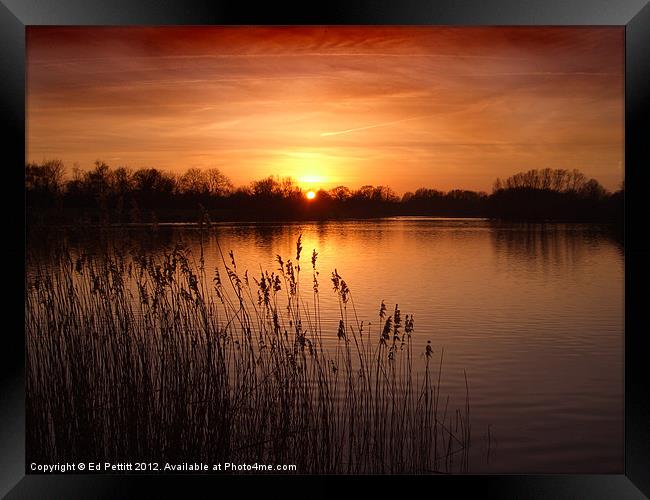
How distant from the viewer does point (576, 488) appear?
11.1 feet

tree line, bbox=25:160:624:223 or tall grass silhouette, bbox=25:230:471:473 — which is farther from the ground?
tree line, bbox=25:160:624:223

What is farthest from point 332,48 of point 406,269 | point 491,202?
point 406,269

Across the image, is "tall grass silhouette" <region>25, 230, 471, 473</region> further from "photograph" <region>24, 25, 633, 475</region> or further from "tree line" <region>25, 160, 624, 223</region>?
"tree line" <region>25, 160, 624, 223</region>

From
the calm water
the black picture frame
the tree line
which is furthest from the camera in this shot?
the tree line

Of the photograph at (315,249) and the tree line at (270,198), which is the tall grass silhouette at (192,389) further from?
the tree line at (270,198)

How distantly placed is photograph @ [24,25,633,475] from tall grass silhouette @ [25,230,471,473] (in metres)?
0.01

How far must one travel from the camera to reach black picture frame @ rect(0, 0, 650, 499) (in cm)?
333

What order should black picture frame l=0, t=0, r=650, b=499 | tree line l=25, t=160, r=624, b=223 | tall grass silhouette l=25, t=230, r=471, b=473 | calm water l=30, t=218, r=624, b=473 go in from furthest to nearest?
tree line l=25, t=160, r=624, b=223 < calm water l=30, t=218, r=624, b=473 < tall grass silhouette l=25, t=230, r=471, b=473 < black picture frame l=0, t=0, r=650, b=499

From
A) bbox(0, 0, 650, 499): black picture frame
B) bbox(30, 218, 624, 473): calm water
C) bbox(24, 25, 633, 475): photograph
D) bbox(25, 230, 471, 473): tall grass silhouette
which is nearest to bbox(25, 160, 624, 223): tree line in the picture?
bbox(24, 25, 633, 475): photograph
